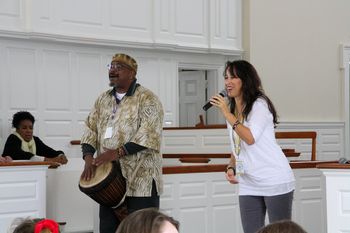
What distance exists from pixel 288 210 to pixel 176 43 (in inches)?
307

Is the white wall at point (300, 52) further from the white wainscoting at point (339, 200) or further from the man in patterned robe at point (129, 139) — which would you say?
the man in patterned robe at point (129, 139)

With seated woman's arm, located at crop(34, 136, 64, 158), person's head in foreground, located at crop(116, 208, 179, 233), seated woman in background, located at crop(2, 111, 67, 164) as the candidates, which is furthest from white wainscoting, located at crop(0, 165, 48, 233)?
person's head in foreground, located at crop(116, 208, 179, 233)

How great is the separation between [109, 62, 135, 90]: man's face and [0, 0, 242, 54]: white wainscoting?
5339 mm

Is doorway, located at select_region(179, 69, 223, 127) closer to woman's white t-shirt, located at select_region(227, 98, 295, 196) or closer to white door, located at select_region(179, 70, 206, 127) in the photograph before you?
white door, located at select_region(179, 70, 206, 127)

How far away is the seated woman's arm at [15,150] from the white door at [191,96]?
16.0 ft

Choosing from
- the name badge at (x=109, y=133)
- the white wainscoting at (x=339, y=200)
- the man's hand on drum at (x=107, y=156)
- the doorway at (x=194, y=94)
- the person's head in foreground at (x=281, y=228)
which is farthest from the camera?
the doorway at (x=194, y=94)

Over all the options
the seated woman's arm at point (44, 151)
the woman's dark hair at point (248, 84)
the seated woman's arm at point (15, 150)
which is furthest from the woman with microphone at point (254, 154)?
the seated woman's arm at point (44, 151)

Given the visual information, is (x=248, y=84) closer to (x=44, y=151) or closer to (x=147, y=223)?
(x=147, y=223)

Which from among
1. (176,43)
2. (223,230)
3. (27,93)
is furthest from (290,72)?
(223,230)

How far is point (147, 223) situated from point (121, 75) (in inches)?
124

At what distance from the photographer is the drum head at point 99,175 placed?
473 centimetres

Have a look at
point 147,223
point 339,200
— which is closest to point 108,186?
point 339,200

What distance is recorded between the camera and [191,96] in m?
12.9

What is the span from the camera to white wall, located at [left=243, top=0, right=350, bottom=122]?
42.1ft
